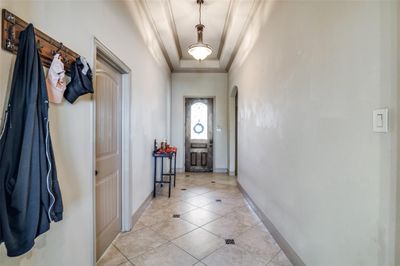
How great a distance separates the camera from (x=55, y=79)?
1.32 m

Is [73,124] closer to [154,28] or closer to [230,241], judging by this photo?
[230,241]

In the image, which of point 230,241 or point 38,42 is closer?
point 38,42

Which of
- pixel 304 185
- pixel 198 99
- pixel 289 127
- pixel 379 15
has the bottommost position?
pixel 304 185

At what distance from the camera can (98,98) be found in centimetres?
216

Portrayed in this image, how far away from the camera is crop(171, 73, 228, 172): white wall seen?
257 inches

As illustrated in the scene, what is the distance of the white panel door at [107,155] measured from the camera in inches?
86.0

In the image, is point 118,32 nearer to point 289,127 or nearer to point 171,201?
point 289,127

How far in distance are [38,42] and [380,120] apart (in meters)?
1.90

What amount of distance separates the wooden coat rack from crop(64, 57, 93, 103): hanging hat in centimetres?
5

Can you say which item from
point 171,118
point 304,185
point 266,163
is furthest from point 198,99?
point 304,185

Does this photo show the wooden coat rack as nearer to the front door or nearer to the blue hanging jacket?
the blue hanging jacket

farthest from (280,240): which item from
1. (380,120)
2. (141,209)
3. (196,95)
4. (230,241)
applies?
(196,95)

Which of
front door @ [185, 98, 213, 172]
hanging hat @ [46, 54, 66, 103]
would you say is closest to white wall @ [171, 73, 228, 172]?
front door @ [185, 98, 213, 172]

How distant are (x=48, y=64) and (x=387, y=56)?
1897 millimetres
